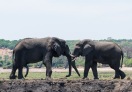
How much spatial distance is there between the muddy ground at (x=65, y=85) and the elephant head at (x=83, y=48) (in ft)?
7.08

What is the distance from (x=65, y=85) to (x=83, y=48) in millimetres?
2939

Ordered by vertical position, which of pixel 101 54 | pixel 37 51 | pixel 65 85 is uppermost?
pixel 37 51

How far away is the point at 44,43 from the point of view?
32.8m

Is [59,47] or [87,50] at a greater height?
[59,47]

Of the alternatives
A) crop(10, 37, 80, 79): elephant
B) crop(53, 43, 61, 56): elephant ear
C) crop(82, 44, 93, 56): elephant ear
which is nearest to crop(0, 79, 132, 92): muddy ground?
crop(10, 37, 80, 79): elephant

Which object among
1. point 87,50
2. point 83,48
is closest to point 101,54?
point 87,50

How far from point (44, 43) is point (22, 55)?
1.25 metres

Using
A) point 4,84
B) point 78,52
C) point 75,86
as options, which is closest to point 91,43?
point 78,52

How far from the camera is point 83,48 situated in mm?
33812

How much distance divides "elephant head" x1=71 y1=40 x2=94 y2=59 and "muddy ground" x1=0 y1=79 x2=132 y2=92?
2157mm

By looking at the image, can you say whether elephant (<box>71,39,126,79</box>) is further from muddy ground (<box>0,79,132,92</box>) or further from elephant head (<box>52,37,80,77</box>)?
muddy ground (<box>0,79,132,92</box>)

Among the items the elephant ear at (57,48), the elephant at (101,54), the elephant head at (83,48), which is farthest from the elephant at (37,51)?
the elephant at (101,54)

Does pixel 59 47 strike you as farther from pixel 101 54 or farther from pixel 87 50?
pixel 101 54

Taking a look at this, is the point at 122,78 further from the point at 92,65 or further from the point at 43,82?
the point at 43,82
